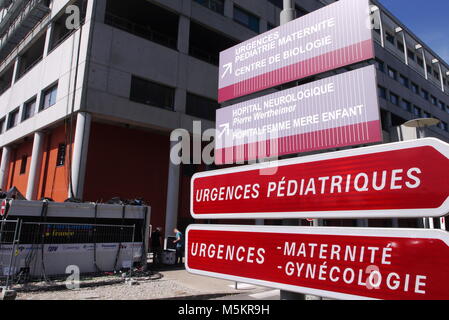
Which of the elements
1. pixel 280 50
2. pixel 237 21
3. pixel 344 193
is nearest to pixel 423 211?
pixel 344 193

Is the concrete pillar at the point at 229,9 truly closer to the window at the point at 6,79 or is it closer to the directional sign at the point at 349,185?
the window at the point at 6,79

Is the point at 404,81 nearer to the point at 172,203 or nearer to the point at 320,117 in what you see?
the point at 172,203

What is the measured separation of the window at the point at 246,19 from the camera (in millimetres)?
23703

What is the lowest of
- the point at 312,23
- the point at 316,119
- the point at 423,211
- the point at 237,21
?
the point at 423,211

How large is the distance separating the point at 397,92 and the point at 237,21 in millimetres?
23820

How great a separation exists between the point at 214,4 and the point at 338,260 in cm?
2427

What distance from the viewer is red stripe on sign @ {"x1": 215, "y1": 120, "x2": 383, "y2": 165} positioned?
7.98 ft

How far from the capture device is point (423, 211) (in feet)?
4.83

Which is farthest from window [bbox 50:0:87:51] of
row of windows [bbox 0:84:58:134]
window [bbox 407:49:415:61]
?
window [bbox 407:49:415:61]

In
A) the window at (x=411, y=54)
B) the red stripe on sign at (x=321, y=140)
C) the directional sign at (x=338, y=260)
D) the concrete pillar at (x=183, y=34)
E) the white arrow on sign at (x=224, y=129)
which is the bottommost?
the directional sign at (x=338, y=260)

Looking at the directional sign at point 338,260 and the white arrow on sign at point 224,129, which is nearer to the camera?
the directional sign at point 338,260

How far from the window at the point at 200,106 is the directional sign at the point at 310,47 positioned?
55.5 feet

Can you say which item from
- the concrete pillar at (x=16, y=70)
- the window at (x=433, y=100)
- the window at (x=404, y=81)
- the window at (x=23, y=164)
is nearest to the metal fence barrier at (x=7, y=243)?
the window at (x=23, y=164)
